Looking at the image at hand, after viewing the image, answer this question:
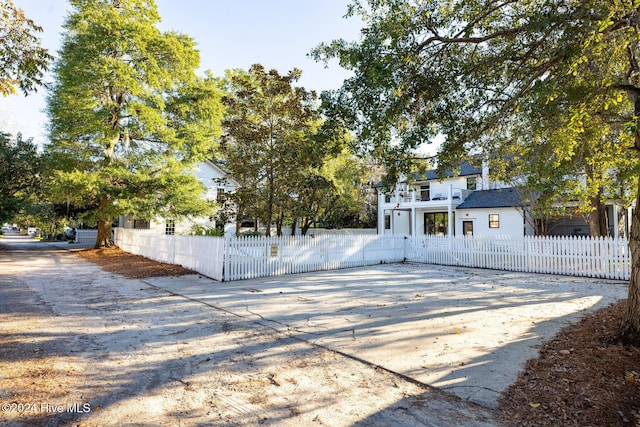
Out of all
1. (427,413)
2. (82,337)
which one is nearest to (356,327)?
(427,413)

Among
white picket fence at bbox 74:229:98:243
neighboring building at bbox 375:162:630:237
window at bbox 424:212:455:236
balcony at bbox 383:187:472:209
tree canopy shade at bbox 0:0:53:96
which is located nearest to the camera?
tree canopy shade at bbox 0:0:53:96

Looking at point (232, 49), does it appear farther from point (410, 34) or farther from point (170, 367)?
point (170, 367)

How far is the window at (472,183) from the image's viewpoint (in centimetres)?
2606

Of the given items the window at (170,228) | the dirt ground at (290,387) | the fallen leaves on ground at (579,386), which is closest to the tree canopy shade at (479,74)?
the fallen leaves on ground at (579,386)

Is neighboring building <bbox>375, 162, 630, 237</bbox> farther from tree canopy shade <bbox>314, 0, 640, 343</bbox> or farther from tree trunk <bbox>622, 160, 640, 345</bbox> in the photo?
tree trunk <bbox>622, 160, 640, 345</bbox>

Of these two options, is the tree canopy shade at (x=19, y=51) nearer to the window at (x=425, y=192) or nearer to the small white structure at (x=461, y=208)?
the small white structure at (x=461, y=208)

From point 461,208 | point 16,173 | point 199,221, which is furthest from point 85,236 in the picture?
point 461,208

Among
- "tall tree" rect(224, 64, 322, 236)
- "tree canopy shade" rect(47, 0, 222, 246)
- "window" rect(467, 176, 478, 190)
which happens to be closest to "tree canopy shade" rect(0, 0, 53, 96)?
"tall tree" rect(224, 64, 322, 236)

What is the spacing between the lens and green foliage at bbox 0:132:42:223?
74.5 ft

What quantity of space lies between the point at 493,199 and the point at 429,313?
19660mm

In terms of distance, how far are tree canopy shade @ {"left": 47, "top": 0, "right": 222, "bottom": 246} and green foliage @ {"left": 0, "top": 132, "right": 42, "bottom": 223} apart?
23.7ft

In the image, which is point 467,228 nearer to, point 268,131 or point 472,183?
point 472,183

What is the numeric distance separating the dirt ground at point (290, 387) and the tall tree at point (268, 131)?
24.9 ft

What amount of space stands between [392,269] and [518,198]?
43.2 feet
